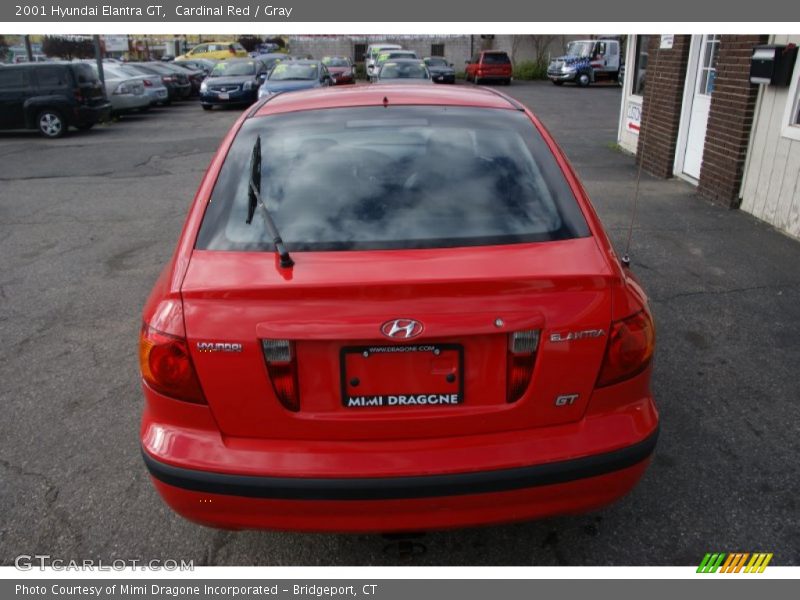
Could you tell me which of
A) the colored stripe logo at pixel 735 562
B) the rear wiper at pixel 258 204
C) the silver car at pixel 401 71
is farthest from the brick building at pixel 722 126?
the silver car at pixel 401 71

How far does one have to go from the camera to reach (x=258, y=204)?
7.80 ft

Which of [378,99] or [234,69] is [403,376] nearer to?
[378,99]

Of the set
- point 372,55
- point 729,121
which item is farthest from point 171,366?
point 372,55

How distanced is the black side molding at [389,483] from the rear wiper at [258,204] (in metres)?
0.70

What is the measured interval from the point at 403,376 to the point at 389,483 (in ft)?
1.10

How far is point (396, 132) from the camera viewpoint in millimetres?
2705

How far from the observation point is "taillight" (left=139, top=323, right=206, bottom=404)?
81.7 inches

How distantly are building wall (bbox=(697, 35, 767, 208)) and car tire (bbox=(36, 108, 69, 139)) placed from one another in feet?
45.9

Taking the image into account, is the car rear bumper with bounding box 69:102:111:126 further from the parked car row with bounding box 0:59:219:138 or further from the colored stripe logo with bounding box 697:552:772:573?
the colored stripe logo with bounding box 697:552:772:573

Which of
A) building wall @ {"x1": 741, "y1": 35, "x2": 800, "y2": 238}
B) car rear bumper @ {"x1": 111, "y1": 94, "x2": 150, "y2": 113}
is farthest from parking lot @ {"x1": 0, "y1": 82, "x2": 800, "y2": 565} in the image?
car rear bumper @ {"x1": 111, "y1": 94, "x2": 150, "y2": 113}

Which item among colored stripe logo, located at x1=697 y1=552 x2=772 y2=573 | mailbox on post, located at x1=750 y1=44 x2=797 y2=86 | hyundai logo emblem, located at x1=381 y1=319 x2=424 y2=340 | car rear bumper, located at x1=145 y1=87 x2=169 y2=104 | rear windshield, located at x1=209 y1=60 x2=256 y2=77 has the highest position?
mailbox on post, located at x1=750 y1=44 x2=797 y2=86

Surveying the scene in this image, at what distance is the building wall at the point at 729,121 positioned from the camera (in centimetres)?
731

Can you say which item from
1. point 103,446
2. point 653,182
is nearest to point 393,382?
point 103,446

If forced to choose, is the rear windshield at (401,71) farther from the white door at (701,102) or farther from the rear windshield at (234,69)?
the white door at (701,102)
